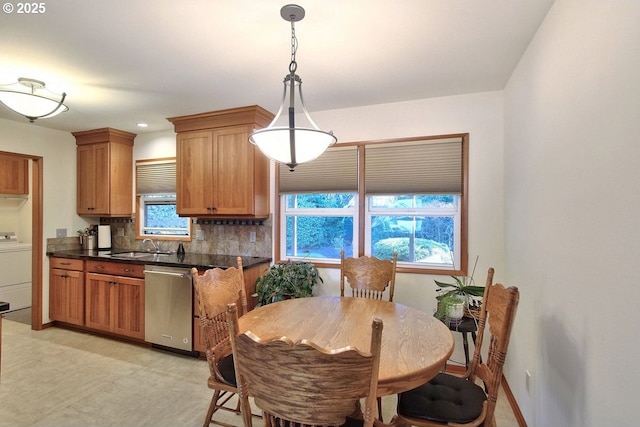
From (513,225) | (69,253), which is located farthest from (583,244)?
(69,253)

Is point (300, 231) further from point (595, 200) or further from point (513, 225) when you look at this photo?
point (595, 200)

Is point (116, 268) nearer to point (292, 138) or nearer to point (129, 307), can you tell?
point (129, 307)

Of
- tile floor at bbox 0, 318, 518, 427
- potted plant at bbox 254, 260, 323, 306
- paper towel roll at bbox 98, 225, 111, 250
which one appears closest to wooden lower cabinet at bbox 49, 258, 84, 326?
tile floor at bbox 0, 318, 518, 427

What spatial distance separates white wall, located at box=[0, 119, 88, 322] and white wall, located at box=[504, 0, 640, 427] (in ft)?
16.8

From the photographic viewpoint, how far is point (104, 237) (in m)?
4.28

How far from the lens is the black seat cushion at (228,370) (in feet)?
5.58


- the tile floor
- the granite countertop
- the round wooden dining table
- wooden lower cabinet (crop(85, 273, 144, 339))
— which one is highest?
the granite countertop

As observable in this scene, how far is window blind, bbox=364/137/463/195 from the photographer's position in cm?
289

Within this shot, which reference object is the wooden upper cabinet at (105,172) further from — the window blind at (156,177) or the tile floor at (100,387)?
the tile floor at (100,387)

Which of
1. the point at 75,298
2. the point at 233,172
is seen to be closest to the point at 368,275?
the point at 233,172

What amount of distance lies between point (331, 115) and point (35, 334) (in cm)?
425

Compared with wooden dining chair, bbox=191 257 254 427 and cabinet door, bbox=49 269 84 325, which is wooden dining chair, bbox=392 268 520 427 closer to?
wooden dining chair, bbox=191 257 254 427

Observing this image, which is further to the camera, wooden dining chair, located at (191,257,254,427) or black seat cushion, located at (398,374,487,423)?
wooden dining chair, located at (191,257,254,427)

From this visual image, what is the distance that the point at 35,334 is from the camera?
3.72 m
